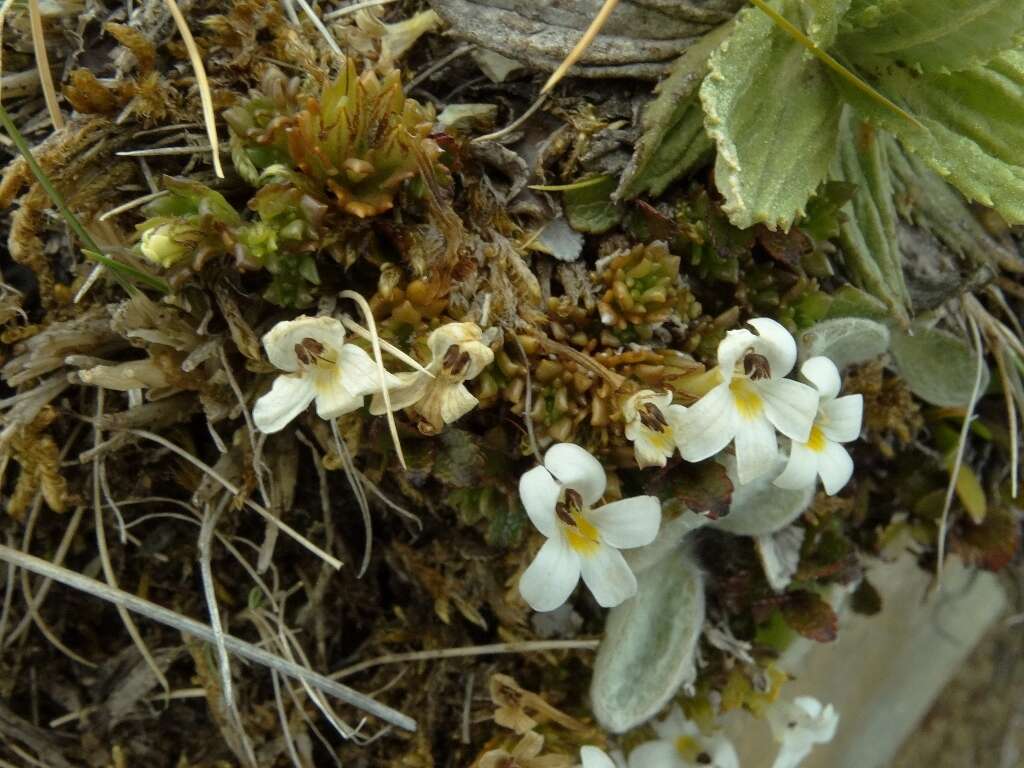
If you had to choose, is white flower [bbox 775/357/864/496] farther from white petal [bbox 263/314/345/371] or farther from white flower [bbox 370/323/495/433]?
white petal [bbox 263/314/345/371]

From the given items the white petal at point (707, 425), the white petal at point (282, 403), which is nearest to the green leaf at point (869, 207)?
the white petal at point (707, 425)

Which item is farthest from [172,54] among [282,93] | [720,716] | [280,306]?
[720,716]

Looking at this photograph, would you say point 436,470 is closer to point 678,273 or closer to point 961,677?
point 678,273

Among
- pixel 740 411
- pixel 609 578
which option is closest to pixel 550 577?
pixel 609 578

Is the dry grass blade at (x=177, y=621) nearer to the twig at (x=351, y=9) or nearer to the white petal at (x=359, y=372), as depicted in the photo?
the white petal at (x=359, y=372)

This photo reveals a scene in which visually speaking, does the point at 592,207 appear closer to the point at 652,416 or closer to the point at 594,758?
the point at 652,416

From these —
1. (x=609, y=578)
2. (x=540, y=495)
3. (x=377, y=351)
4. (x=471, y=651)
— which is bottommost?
(x=471, y=651)

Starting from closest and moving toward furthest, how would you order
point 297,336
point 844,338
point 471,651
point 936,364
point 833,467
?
1. point 297,336
2. point 833,467
3. point 844,338
4. point 471,651
5. point 936,364
